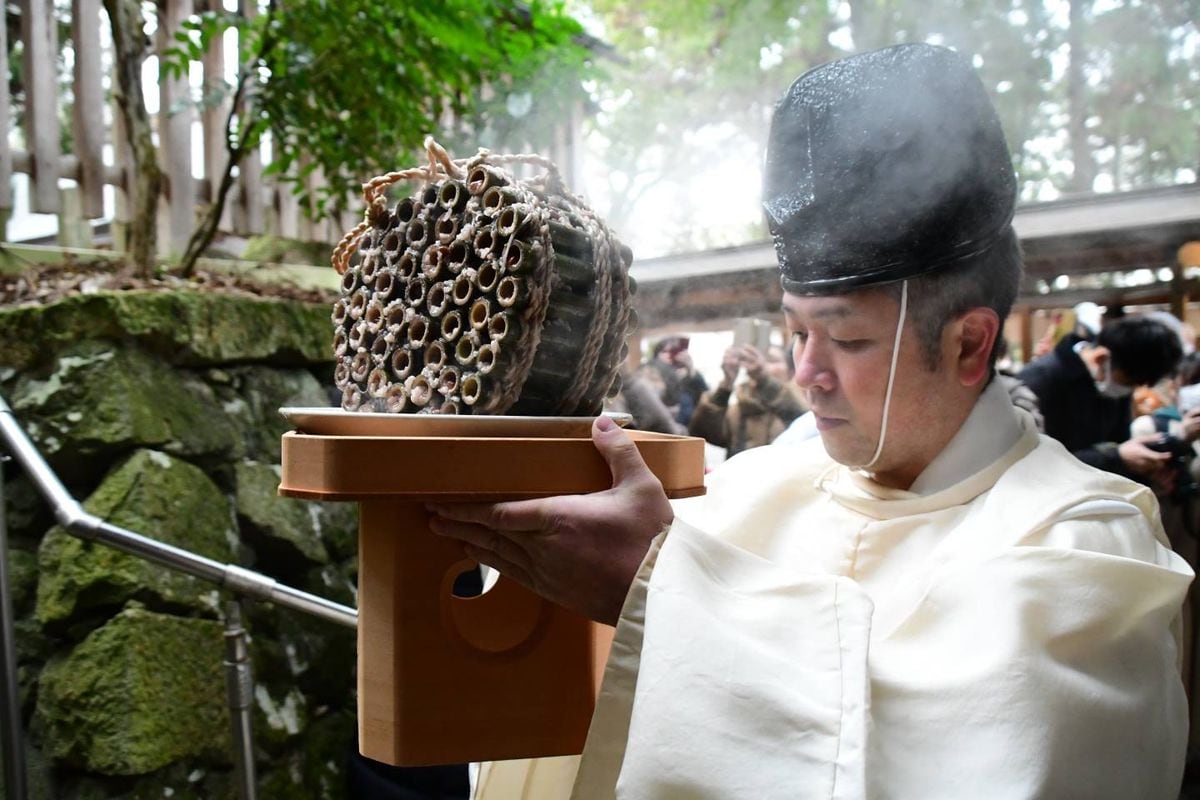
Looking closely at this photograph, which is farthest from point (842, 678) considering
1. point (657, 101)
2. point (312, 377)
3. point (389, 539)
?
point (657, 101)

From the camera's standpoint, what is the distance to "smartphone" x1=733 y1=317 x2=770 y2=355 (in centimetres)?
349

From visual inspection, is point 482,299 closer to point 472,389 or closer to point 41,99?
point 472,389

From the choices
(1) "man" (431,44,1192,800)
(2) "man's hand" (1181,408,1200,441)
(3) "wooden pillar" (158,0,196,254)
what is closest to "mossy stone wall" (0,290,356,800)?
(3) "wooden pillar" (158,0,196,254)

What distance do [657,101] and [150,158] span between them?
252cm

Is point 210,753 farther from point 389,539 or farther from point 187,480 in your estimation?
point 389,539

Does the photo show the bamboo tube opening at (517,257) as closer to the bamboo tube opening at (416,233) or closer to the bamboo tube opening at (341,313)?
the bamboo tube opening at (416,233)

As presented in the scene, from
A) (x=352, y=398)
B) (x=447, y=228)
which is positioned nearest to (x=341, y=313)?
(x=352, y=398)

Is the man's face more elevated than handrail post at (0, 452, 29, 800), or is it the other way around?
the man's face

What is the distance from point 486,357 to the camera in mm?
1257

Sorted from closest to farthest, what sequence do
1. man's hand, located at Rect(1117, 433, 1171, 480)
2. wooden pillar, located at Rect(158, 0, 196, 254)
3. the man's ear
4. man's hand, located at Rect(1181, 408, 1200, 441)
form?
the man's ear → man's hand, located at Rect(1117, 433, 1171, 480) → man's hand, located at Rect(1181, 408, 1200, 441) → wooden pillar, located at Rect(158, 0, 196, 254)

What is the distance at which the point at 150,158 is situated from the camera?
150 inches

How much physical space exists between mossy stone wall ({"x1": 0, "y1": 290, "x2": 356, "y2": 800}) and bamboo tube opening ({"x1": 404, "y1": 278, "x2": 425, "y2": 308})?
7.64 feet

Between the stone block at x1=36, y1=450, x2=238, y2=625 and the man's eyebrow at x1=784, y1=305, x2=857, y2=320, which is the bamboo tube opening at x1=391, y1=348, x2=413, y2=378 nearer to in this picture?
the man's eyebrow at x1=784, y1=305, x2=857, y2=320

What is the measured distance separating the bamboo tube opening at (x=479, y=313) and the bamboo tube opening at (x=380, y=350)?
18 cm
